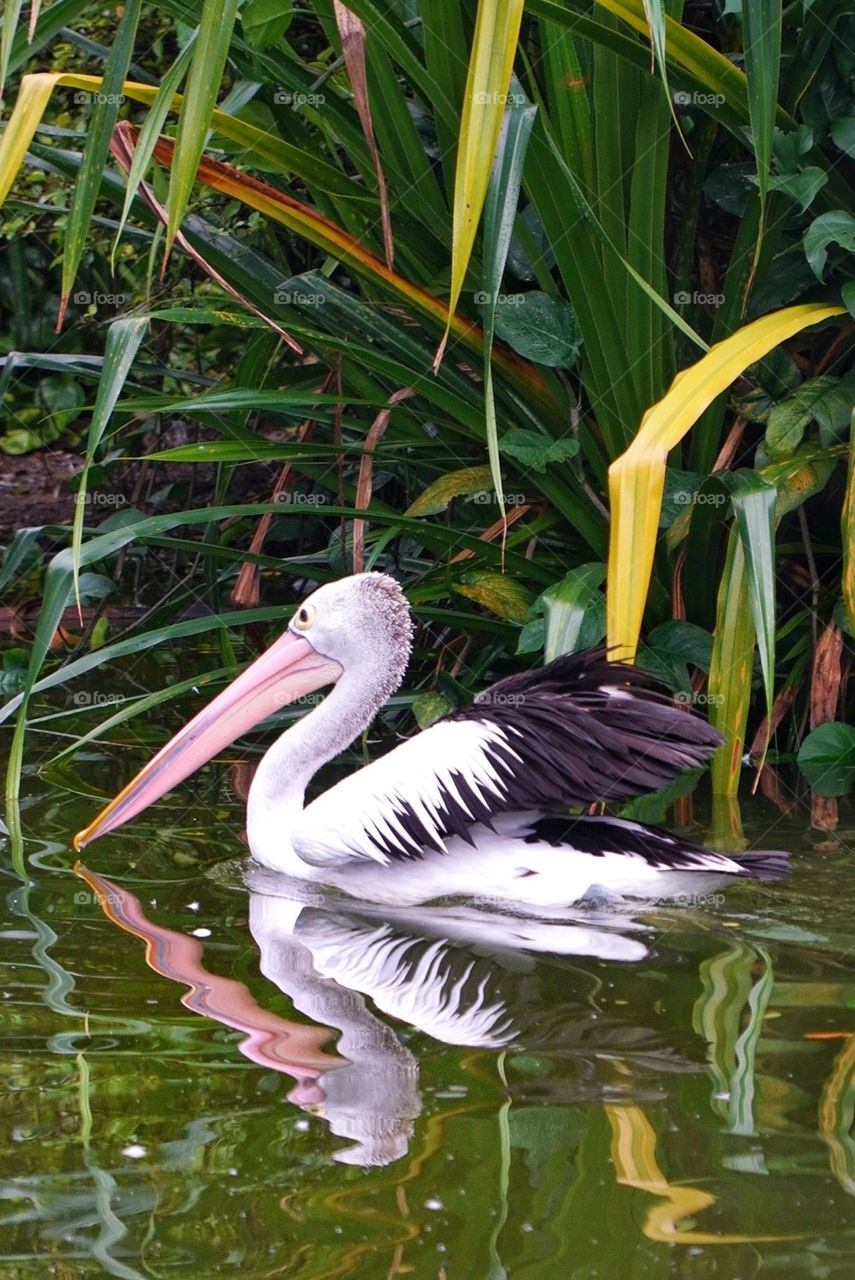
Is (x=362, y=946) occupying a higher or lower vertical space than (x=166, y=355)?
lower

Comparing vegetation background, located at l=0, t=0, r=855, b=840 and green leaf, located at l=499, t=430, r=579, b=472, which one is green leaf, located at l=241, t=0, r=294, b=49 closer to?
vegetation background, located at l=0, t=0, r=855, b=840

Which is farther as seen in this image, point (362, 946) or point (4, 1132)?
point (362, 946)

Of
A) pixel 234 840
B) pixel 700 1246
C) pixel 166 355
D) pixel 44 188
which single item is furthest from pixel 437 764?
pixel 44 188

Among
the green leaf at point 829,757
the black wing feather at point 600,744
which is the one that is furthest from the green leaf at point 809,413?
the black wing feather at point 600,744

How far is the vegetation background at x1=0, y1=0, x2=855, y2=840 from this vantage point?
362cm

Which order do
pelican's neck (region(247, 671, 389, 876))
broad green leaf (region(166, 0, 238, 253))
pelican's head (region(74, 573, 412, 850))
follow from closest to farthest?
broad green leaf (region(166, 0, 238, 253)), pelican's neck (region(247, 671, 389, 876)), pelican's head (region(74, 573, 412, 850))

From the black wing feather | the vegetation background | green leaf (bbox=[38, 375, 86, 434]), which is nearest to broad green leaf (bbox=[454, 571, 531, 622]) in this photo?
the vegetation background

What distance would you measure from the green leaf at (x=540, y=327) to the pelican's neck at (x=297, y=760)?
2.92ft

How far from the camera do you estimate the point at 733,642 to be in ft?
12.9

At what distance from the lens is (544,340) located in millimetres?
4164

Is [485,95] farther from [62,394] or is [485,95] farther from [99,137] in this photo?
[62,394]

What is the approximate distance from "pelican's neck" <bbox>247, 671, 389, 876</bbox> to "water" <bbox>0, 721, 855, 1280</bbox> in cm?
10

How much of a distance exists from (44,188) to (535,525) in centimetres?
442

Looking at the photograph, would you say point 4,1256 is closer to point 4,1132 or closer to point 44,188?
point 4,1132
